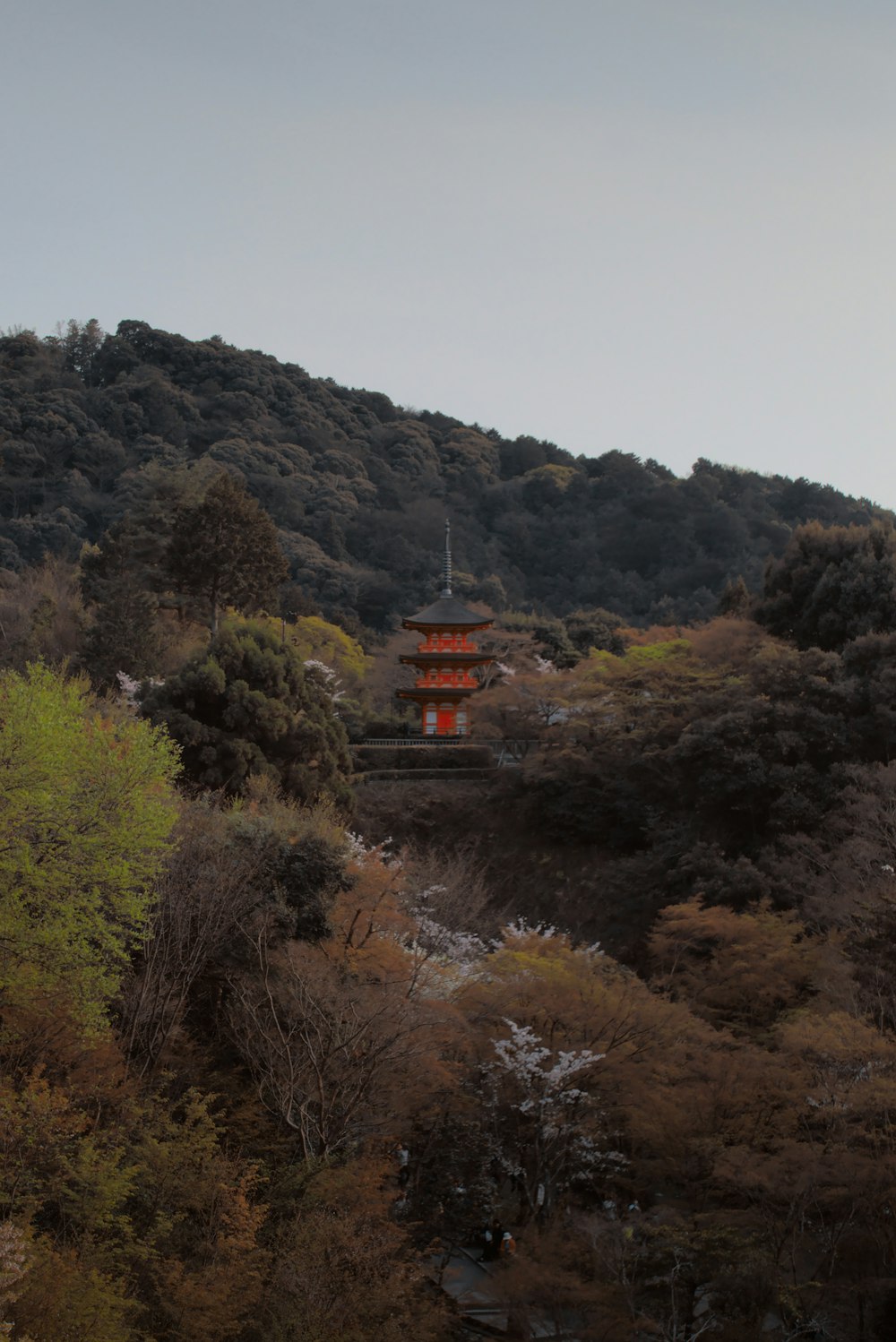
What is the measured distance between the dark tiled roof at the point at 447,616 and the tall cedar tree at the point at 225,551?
4.15 meters

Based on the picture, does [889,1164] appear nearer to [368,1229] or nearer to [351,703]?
[368,1229]

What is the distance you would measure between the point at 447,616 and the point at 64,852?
2536 cm

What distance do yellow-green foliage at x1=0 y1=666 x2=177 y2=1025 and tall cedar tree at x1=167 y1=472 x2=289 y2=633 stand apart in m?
20.4

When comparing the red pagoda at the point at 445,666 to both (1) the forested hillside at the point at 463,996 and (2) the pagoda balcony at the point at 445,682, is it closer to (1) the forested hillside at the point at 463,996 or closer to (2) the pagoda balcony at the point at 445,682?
(2) the pagoda balcony at the point at 445,682

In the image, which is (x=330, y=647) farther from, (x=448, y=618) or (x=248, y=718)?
(x=248, y=718)

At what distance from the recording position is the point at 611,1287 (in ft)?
45.9

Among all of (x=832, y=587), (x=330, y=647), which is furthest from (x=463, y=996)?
(x=330, y=647)

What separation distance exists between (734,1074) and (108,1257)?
7199mm

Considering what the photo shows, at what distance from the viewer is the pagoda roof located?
1516 inches

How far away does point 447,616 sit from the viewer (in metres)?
39.0

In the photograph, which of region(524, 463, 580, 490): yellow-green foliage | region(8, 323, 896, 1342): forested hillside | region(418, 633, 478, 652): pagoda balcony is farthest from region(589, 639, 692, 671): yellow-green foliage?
region(524, 463, 580, 490): yellow-green foliage


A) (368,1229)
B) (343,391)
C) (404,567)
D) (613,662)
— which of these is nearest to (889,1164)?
(368,1229)

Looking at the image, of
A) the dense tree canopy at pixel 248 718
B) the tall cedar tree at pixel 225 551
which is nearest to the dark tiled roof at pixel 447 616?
the tall cedar tree at pixel 225 551

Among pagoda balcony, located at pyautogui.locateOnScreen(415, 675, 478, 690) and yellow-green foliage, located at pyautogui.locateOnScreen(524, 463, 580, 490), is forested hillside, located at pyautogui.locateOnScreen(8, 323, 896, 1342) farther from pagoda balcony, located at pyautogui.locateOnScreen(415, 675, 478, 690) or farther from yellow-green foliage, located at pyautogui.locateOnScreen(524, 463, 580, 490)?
yellow-green foliage, located at pyautogui.locateOnScreen(524, 463, 580, 490)
